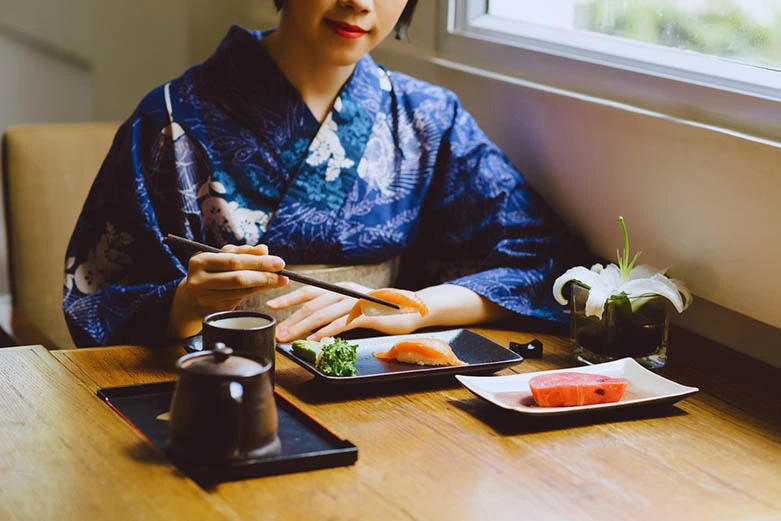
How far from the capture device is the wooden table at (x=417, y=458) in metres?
1.05

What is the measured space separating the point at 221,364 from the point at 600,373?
0.59m

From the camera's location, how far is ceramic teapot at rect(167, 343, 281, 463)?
1057 millimetres

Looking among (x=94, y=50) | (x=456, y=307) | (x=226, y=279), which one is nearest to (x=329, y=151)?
(x=456, y=307)

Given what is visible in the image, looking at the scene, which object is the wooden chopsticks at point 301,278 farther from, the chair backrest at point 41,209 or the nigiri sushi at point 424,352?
the chair backrest at point 41,209

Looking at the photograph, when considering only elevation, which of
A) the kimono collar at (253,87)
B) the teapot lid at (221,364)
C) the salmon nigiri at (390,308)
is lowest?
the salmon nigiri at (390,308)

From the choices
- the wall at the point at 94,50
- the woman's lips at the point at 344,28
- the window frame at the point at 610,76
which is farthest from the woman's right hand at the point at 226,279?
the wall at the point at 94,50

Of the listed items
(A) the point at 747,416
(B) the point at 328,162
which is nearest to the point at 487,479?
(A) the point at 747,416

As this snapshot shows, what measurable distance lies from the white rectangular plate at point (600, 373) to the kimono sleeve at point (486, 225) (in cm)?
32

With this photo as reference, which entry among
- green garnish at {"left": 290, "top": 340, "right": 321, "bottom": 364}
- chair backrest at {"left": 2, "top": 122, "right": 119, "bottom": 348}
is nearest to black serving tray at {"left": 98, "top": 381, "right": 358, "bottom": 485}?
green garnish at {"left": 290, "top": 340, "right": 321, "bottom": 364}

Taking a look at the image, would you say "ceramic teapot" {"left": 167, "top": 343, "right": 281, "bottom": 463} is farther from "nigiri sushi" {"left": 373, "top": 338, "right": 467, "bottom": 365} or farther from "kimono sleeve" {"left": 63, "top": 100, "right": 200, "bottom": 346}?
"kimono sleeve" {"left": 63, "top": 100, "right": 200, "bottom": 346}

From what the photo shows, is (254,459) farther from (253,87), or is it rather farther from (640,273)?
(253,87)

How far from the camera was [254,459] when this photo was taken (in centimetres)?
110

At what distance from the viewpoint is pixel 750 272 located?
5.11 ft

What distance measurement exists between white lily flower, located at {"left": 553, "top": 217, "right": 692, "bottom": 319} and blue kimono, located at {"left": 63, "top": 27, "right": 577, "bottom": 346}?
178 millimetres
